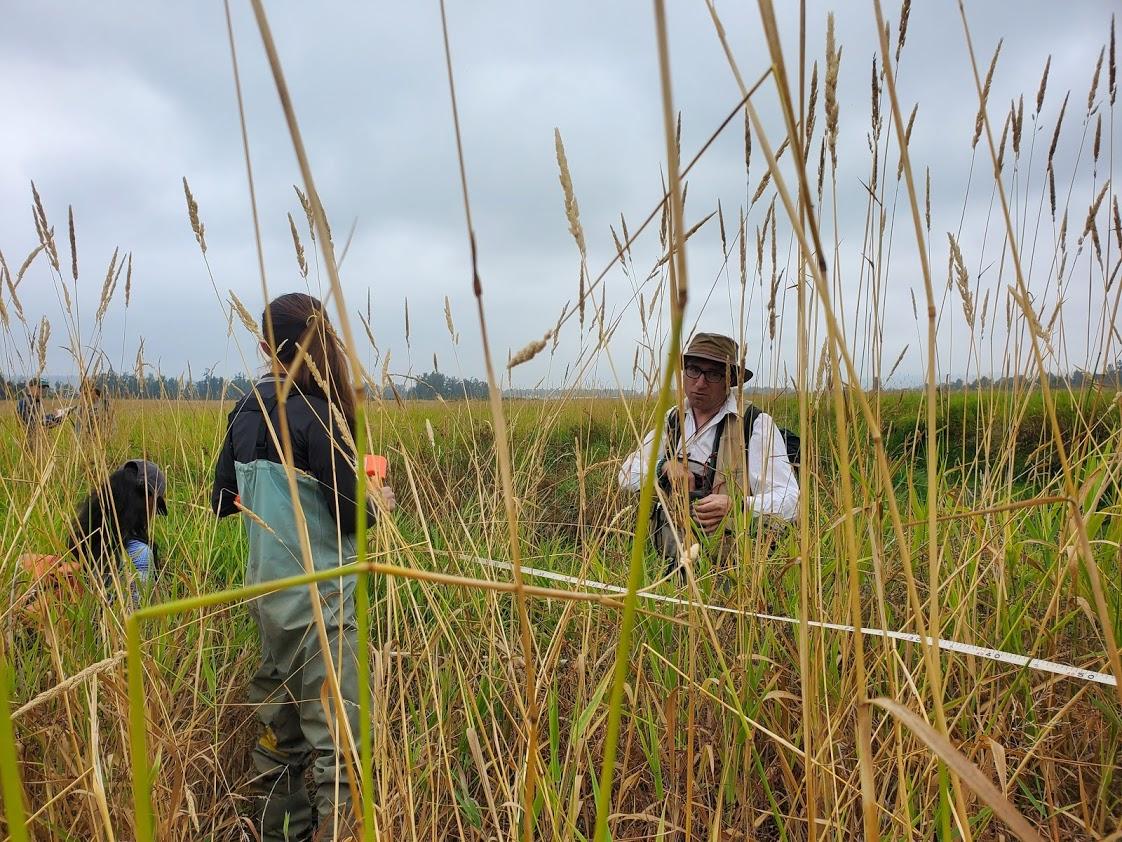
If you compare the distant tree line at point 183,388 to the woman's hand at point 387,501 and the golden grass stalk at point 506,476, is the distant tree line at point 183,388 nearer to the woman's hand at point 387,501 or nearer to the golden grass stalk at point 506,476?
the woman's hand at point 387,501

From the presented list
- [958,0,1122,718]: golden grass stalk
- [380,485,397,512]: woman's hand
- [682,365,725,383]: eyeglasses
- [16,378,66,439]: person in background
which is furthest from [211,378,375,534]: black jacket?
[682,365,725,383]: eyeglasses

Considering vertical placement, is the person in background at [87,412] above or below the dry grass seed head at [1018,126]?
below

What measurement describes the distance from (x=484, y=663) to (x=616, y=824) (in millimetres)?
756

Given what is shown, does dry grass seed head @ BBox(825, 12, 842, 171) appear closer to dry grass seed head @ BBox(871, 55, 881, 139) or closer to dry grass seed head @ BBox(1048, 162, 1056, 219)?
dry grass seed head @ BBox(871, 55, 881, 139)

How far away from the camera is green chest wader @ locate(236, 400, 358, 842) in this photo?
189 centimetres

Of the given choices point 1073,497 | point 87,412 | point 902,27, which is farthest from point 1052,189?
point 87,412

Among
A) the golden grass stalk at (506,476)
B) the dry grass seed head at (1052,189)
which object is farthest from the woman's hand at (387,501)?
the dry grass seed head at (1052,189)

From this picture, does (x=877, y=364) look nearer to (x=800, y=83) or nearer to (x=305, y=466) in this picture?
(x=800, y=83)

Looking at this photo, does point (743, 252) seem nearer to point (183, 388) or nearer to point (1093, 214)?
point (1093, 214)

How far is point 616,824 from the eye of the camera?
3.66ft

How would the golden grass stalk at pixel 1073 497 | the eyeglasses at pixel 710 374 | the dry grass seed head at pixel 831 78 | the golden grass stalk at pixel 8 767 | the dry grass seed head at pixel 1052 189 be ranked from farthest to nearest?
the eyeglasses at pixel 710 374 < the dry grass seed head at pixel 1052 189 < the dry grass seed head at pixel 831 78 < the golden grass stalk at pixel 1073 497 < the golden grass stalk at pixel 8 767

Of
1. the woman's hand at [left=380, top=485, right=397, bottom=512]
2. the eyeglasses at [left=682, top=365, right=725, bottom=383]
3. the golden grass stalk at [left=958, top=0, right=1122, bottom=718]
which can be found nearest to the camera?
the golden grass stalk at [left=958, top=0, right=1122, bottom=718]

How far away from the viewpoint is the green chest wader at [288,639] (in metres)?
1.89

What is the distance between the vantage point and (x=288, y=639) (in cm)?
193
